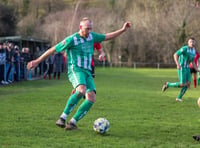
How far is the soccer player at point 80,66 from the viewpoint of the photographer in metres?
8.31

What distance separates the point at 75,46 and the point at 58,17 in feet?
189

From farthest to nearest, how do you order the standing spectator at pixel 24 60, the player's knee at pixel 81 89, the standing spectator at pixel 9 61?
1. the standing spectator at pixel 24 60
2. the standing spectator at pixel 9 61
3. the player's knee at pixel 81 89

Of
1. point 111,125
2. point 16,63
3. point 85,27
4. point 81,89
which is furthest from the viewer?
point 16,63

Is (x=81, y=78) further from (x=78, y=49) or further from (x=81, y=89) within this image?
(x=78, y=49)

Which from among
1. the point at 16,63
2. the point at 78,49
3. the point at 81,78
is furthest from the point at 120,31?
the point at 16,63

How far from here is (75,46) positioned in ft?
27.6

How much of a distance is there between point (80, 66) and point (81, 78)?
27cm

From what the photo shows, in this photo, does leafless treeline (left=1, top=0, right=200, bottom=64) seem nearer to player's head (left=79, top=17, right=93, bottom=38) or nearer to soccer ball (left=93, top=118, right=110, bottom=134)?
player's head (left=79, top=17, right=93, bottom=38)

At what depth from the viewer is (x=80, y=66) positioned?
8500 millimetres

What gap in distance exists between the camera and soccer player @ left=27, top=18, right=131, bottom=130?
831cm

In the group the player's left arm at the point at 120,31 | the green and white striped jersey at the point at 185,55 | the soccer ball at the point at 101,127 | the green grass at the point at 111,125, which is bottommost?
the green grass at the point at 111,125

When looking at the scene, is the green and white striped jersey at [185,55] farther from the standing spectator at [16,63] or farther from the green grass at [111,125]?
the standing spectator at [16,63]

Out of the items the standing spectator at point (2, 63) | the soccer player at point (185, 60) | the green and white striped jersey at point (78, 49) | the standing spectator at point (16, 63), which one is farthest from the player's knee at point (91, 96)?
the standing spectator at point (16, 63)

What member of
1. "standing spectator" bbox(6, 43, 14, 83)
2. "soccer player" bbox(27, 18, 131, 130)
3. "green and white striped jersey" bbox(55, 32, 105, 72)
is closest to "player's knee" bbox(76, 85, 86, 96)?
"soccer player" bbox(27, 18, 131, 130)
